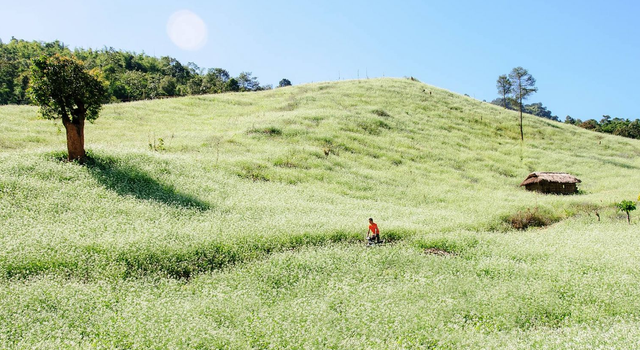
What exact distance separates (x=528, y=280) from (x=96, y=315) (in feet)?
44.3

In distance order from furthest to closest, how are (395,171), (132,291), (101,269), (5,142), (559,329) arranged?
1. (395,171)
2. (5,142)
3. (101,269)
4. (132,291)
5. (559,329)

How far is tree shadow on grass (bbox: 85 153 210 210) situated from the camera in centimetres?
2145

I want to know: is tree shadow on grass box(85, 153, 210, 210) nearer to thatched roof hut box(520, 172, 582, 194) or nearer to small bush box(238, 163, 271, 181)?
small bush box(238, 163, 271, 181)

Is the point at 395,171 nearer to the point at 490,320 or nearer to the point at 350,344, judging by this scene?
the point at 490,320

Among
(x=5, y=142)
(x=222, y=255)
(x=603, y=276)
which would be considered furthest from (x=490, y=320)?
(x=5, y=142)

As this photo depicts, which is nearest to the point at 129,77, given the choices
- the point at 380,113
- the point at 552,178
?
the point at 380,113

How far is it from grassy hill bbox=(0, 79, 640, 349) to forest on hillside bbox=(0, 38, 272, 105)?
91.3 ft

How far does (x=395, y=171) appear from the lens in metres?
37.8

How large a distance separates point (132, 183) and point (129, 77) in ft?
278

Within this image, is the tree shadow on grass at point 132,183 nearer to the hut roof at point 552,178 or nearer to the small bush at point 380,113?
the hut roof at point 552,178

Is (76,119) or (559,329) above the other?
(76,119)

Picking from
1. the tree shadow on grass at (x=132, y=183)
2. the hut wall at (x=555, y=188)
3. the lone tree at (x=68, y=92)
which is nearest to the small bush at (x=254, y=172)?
the tree shadow on grass at (x=132, y=183)

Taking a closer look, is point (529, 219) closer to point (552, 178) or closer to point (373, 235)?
point (373, 235)

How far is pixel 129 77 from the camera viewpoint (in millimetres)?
96250
